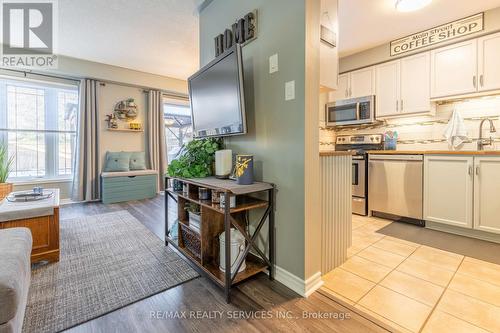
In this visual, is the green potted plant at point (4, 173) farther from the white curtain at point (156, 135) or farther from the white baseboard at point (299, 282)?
the white baseboard at point (299, 282)

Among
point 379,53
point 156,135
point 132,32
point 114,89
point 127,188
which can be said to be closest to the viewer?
point 132,32

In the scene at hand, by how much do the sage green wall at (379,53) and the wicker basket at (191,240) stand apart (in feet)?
11.5

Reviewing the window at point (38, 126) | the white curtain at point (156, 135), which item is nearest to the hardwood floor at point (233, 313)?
the white curtain at point (156, 135)

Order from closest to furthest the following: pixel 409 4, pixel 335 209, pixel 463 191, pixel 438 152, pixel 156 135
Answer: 1. pixel 335 209
2. pixel 409 4
3. pixel 463 191
4. pixel 438 152
5. pixel 156 135

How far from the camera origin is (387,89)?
3.44m

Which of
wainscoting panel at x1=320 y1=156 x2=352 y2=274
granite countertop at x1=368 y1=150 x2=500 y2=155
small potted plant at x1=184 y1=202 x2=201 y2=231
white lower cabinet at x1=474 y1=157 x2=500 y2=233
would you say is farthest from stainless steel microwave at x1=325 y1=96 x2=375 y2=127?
small potted plant at x1=184 y1=202 x2=201 y2=231

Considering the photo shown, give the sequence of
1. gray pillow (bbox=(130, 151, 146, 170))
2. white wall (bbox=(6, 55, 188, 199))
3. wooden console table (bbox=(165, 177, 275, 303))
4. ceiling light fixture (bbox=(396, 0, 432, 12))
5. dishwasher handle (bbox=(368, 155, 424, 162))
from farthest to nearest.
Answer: gray pillow (bbox=(130, 151, 146, 170))
white wall (bbox=(6, 55, 188, 199))
dishwasher handle (bbox=(368, 155, 424, 162))
ceiling light fixture (bbox=(396, 0, 432, 12))
wooden console table (bbox=(165, 177, 275, 303))

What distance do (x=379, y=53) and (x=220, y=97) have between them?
2.86 metres

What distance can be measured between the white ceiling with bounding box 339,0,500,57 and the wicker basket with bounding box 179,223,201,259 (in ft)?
9.00

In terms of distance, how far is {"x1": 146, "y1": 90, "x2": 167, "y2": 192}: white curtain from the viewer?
4.97 metres

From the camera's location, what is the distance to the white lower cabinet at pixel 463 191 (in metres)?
2.40

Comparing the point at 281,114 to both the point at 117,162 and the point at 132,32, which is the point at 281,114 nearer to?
the point at 132,32

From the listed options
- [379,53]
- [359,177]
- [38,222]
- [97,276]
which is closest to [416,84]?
[379,53]

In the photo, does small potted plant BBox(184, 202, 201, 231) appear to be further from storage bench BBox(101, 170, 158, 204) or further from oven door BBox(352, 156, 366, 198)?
storage bench BBox(101, 170, 158, 204)
